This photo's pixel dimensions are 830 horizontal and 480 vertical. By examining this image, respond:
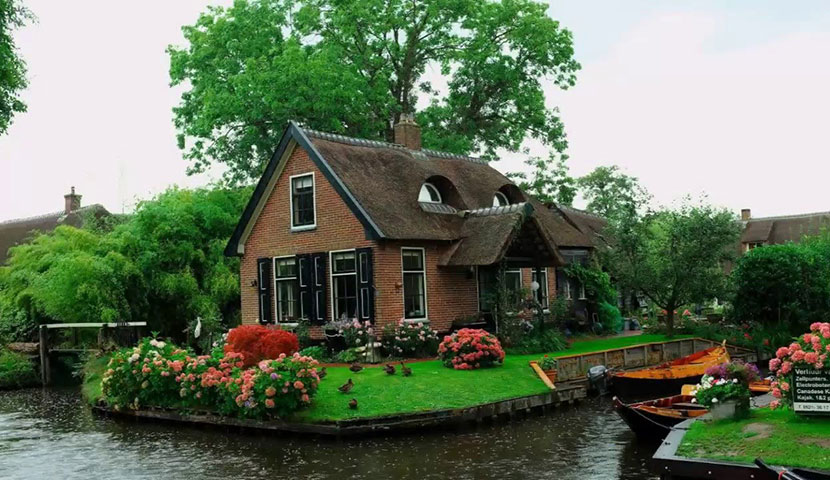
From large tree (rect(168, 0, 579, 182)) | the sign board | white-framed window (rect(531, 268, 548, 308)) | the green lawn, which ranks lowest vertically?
the green lawn

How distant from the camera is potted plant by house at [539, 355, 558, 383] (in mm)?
21014

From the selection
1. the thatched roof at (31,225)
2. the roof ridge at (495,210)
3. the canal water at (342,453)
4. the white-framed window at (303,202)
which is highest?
the thatched roof at (31,225)

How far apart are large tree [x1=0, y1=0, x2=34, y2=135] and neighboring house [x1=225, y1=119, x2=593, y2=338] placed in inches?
415

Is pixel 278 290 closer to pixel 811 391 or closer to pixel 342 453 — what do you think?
pixel 342 453

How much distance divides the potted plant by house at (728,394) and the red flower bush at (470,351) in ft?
26.7

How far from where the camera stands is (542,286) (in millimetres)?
30172

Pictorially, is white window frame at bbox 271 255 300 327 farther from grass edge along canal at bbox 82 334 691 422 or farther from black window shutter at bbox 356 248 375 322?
grass edge along canal at bbox 82 334 691 422

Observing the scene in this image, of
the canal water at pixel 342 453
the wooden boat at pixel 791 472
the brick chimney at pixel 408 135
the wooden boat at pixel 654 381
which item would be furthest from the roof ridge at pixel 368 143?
the wooden boat at pixel 791 472

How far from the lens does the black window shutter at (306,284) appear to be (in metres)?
25.6

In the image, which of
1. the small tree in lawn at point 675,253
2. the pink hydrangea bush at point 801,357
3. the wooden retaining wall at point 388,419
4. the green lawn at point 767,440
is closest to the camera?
the green lawn at point 767,440

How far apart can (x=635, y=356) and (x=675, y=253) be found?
5.60m

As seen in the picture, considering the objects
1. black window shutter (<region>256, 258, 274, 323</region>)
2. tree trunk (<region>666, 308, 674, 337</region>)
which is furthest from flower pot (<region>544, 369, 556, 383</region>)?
black window shutter (<region>256, 258, 274, 323</region>)

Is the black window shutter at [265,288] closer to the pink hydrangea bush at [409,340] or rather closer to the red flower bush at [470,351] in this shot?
the pink hydrangea bush at [409,340]

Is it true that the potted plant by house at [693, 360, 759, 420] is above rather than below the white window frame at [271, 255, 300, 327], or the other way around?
below
